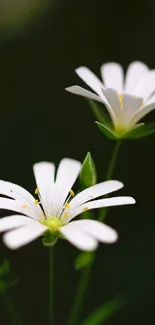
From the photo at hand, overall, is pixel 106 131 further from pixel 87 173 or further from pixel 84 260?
pixel 84 260

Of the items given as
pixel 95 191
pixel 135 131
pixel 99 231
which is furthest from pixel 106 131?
pixel 99 231

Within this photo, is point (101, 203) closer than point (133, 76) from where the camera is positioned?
Yes

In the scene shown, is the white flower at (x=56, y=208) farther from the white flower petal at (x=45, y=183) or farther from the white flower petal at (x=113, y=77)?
the white flower petal at (x=113, y=77)

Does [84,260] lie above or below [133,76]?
below

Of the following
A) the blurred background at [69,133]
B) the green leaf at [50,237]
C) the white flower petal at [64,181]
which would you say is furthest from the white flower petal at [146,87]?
the blurred background at [69,133]

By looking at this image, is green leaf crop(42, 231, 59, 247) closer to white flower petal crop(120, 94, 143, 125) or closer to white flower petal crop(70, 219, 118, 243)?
white flower petal crop(70, 219, 118, 243)

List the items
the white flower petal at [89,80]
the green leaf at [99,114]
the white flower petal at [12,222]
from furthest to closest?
1. the white flower petal at [89,80]
2. the green leaf at [99,114]
3. the white flower petal at [12,222]

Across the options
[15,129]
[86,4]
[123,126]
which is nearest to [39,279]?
[15,129]

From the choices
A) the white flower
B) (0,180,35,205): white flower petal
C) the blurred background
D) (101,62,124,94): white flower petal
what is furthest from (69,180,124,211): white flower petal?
the blurred background
